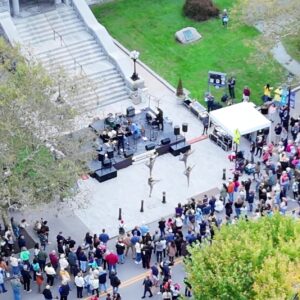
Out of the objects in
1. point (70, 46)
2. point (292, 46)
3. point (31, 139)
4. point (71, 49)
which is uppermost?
point (31, 139)

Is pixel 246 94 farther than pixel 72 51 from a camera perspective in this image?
No

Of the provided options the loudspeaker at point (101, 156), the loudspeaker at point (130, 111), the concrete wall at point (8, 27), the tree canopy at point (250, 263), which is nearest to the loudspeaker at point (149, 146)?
the loudspeaker at point (101, 156)

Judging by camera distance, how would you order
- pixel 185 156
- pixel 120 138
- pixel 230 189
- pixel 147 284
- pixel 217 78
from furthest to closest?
pixel 217 78 → pixel 120 138 → pixel 185 156 → pixel 230 189 → pixel 147 284

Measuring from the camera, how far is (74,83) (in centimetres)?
4269

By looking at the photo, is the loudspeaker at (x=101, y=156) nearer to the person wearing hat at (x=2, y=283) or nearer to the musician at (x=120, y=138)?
the musician at (x=120, y=138)

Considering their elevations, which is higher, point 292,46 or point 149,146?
point 292,46

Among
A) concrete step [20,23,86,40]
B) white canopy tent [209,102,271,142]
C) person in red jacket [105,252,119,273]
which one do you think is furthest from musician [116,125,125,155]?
concrete step [20,23,86,40]

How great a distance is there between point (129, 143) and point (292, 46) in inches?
576

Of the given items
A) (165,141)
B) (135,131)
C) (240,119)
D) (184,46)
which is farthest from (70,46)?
(240,119)

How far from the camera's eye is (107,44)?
183 ft

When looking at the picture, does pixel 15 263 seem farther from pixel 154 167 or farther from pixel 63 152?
pixel 154 167

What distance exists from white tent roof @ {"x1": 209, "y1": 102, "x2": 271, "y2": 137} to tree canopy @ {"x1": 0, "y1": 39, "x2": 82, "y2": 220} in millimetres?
10991

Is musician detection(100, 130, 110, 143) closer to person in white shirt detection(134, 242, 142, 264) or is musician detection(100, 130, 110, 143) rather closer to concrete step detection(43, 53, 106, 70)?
concrete step detection(43, 53, 106, 70)

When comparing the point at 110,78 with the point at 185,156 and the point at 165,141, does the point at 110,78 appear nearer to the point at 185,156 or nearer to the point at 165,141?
the point at 165,141
